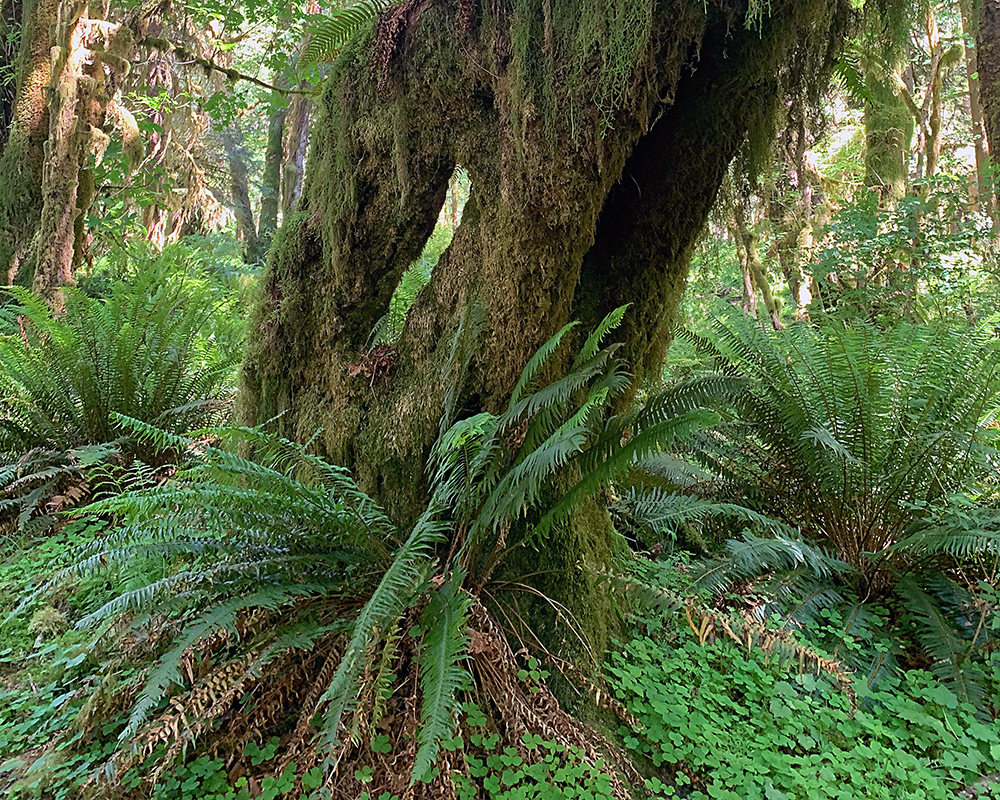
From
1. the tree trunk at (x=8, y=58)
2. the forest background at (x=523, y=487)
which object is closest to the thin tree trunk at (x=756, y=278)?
the forest background at (x=523, y=487)

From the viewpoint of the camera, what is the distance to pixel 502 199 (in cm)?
200

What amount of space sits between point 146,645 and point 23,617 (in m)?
0.98

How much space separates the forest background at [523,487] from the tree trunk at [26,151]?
170cm

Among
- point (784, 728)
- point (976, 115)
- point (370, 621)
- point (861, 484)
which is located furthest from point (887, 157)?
point (370, 621)

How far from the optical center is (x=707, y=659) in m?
2.02

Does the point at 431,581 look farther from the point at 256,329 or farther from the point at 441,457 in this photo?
the point at 256,329

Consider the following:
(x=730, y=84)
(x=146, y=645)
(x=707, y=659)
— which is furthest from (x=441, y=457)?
(x=730, y=84)

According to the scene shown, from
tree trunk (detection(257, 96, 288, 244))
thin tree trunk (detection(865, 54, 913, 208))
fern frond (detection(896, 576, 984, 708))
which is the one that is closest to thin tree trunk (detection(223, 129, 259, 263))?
tree trunk (detection(257, 96, 288, 244))

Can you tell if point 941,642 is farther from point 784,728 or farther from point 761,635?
point 761,635

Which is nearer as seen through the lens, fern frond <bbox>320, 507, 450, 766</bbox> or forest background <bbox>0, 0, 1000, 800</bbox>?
fern frond <bbox>320, 507, 450, 766</bbox>

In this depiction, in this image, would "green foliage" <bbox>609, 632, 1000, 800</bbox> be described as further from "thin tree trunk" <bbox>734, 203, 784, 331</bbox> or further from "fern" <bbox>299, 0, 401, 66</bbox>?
"thin tree trunk" <bbox>734, 203, 784, 331</bbox>

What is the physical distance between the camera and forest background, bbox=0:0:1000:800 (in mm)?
1554

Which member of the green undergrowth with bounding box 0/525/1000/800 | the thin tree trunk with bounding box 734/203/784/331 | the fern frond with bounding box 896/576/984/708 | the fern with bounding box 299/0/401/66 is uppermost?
the thin tree trunk with bounding box 734/203/784/331

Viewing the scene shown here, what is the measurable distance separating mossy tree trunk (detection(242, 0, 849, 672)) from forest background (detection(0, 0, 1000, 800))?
13mm
